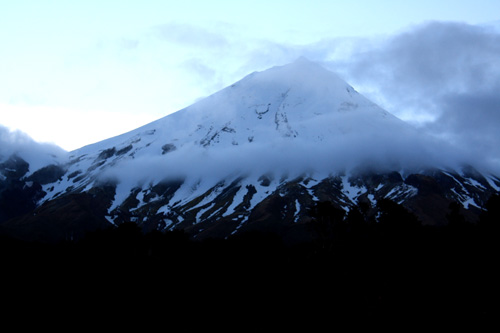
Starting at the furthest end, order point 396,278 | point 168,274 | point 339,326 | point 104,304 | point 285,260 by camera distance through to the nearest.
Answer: point 285,260 < point 168,274 < point 396,278 < point 104,304 < point 339,326

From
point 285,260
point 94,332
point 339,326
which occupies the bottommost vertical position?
point 285,260

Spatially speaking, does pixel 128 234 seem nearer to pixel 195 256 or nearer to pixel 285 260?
pixel 195 256

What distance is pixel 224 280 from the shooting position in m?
103

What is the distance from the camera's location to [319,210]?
461 feet

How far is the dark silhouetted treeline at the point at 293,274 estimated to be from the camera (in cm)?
7700

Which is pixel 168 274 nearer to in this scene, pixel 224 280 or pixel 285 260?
pixel 224 280

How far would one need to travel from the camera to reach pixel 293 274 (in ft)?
342

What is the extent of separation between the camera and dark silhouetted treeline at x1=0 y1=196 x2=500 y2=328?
7700 centimetres

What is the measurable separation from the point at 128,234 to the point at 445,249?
69.2 meters

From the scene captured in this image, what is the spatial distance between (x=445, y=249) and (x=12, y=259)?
239 ft

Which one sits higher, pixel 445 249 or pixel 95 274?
pixel 95 274

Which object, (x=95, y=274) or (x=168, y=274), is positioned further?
(x=168, y=274)

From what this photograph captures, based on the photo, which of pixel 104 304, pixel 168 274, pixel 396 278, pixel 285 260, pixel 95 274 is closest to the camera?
pixel 104 304

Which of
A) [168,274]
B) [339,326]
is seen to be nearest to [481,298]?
[339,326]
